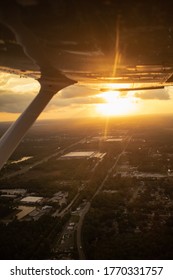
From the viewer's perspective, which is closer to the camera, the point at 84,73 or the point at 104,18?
the point at 104,18

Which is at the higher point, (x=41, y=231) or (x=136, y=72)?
(x=136, y=72)

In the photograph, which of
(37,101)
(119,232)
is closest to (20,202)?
(119,232)

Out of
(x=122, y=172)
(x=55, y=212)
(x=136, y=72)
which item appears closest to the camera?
(x=136, y=72)

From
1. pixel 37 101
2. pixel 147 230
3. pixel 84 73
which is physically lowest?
pixel 147 230

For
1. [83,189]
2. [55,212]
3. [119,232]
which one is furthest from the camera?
[83,189]

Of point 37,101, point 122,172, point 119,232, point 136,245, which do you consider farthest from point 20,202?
point 37,101

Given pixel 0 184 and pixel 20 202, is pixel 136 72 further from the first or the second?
pixel 0 184

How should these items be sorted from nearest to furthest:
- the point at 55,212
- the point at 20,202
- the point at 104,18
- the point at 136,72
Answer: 1. the point at 104,18
2. the point at 136,72
3. the point at 55,212
4. the point at 20,202

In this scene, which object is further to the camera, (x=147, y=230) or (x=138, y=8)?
(x=147, y=230)

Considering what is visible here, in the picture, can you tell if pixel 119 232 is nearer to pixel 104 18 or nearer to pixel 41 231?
pixel 41 231
